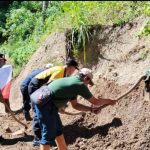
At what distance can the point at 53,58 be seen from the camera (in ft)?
34.8

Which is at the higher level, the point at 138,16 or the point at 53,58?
the point at 138,16

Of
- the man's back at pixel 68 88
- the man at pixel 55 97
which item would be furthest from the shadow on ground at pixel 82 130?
the man's back at pixel 68 88

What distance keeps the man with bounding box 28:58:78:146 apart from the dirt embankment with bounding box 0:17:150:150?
414 millimetres

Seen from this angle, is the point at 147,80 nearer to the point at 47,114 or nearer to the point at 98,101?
the point at 98,101

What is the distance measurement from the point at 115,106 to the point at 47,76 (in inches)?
50.0

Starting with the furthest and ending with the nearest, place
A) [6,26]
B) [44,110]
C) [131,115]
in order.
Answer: [6,26] < [131,115] < [44,110]

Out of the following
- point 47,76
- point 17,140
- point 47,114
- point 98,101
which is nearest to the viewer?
point 47,114

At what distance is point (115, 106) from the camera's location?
8133 millimetres

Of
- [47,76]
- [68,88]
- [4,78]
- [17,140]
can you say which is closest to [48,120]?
[68,88]

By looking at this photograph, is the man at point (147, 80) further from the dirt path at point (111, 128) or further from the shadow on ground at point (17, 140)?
the shadow on ground at point (17, 140)

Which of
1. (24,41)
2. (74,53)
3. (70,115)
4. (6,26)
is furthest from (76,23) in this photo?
(6,26)

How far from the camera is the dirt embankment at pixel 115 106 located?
7.61m

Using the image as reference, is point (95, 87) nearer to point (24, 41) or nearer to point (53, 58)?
point (53, 58)

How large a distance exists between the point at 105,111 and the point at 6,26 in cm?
977
